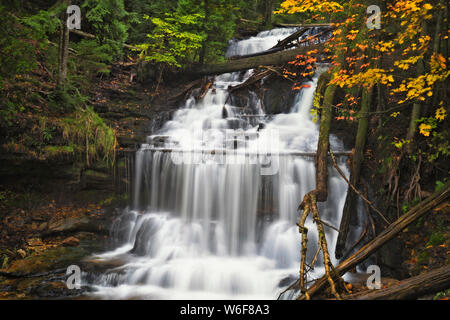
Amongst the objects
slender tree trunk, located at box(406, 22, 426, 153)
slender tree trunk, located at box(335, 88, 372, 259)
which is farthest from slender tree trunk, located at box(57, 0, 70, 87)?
slender tree trunk, located at box(406, 22, 426, 153)

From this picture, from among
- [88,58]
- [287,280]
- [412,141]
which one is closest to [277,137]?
[412,141]

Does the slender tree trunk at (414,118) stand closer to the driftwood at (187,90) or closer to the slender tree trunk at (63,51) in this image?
the driftwood at (187,90)

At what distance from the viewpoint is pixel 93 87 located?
452 inches

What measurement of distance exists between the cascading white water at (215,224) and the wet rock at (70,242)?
85cm

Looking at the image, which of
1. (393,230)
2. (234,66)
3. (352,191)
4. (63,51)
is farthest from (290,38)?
(393,230)

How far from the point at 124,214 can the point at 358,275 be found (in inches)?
251

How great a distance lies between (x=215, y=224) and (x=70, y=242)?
12.3 ft

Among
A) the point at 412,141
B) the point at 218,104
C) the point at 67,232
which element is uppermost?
the point at 218,104

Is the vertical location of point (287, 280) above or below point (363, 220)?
below

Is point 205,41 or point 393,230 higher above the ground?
point 205,41

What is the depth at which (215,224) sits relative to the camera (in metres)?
8.34

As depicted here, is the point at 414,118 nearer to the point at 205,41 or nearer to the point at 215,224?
the point at 215,224

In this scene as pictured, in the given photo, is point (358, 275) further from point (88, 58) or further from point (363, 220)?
point (88, 58)

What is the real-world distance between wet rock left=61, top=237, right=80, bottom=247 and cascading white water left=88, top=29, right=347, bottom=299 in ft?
2.78
